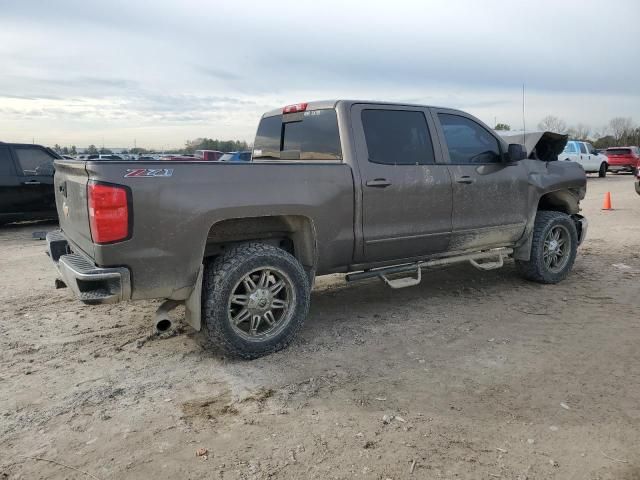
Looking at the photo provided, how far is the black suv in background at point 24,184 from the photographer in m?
10.3

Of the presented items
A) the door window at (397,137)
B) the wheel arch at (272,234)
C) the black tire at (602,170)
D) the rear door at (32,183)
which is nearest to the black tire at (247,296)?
the wheel arch at (272,234)

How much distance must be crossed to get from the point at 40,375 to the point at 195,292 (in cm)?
124

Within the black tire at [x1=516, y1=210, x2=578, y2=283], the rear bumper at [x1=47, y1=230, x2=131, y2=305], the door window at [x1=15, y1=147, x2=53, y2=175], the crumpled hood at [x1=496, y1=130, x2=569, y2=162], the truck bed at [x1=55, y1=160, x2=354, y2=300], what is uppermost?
the door window at [x1=15, y1=147, x2=53, y2=175]

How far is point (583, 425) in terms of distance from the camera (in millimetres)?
3062

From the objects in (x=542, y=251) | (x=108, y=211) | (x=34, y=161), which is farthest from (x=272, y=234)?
(x=34, y=161)

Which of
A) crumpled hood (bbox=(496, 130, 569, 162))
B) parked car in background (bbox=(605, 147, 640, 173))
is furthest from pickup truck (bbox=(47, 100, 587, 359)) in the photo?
parked car in background (bbox=(605, 147, 640, 173))

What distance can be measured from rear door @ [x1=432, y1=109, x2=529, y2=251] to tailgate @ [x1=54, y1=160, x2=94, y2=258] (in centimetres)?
325

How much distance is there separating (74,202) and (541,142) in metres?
5.19

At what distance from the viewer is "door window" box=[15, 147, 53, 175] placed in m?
10.6

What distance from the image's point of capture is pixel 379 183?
4531 millimetres

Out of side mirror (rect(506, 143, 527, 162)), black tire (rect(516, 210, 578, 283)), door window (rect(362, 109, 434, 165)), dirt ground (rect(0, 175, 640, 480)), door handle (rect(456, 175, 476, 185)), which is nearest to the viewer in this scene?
dirt ground (rect(0, 175, 640, 480))

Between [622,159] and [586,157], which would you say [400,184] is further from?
[622,159]

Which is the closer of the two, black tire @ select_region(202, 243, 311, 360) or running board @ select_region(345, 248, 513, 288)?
black tire @ select_region(202, 243, 311, 360)

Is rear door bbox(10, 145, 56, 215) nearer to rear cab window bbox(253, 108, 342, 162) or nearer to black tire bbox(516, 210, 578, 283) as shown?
rear cab window bbox(253, 108, 342, 162)
